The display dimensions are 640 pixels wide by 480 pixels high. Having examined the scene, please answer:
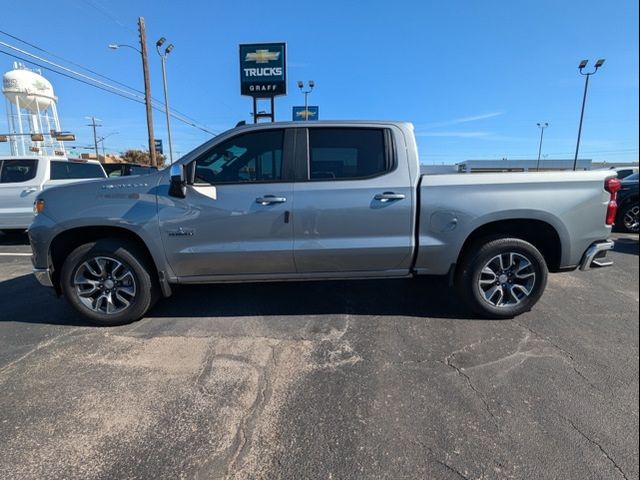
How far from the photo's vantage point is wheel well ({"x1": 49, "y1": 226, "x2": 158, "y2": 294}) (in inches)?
146

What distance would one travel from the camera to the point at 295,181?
3625mm

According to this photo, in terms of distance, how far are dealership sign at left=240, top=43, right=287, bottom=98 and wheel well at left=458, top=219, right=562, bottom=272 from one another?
14459mm

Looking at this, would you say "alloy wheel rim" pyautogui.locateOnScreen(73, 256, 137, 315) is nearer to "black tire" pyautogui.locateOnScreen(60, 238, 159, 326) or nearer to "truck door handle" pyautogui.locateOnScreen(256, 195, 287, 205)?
"black tire" pyautogui.locateOnScreen(60, 238, 159, 326)

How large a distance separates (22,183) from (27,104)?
44206mm

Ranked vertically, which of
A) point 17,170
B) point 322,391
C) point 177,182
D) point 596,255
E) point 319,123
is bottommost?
point 322,391

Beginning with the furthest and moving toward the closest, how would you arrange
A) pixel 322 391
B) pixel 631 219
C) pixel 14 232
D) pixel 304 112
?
pixel 304 112, pixel 14 232, pixel 631 219, pixel 322 391

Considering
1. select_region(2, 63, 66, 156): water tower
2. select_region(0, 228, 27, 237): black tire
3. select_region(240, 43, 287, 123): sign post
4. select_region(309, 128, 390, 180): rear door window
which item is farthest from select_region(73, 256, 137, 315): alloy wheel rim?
select_region(2, 63, 66, 156): water tower

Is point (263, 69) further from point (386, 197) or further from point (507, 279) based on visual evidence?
point (507, 279)

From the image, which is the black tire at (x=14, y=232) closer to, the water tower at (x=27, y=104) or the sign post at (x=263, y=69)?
the sign post at (x=263, y=69)

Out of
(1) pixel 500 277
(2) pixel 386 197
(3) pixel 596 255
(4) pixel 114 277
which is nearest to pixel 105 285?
(4) pixel 114 277

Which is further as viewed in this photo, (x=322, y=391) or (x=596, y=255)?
(x=596, y=255)

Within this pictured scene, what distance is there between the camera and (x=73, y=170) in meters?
8.62

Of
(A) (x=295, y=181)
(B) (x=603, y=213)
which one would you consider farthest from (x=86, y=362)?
(B) (x=603, y=213)

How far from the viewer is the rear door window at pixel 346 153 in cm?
370
